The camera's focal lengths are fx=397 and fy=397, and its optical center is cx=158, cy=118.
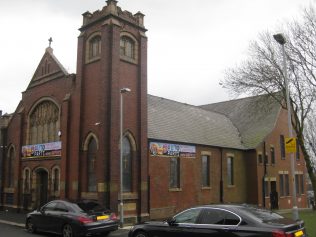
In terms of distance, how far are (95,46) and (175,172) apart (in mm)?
9809

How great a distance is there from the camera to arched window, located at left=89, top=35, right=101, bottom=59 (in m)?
23.8

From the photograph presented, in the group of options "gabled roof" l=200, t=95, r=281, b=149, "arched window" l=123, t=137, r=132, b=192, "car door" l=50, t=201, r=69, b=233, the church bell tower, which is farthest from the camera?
"gabled roof" l=200, t=95, r=281, b=149

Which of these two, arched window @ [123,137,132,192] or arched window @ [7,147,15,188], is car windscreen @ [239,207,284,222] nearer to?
arched window @ [123,137,132,192]

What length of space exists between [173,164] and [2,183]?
44.9ft

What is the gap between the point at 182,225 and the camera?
11.1m

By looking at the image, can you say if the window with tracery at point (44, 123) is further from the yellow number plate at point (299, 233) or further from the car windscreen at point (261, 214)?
the yellow number plate at point (299, 233)

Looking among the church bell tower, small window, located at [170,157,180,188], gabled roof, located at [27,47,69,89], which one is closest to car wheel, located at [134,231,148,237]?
the church bell tower

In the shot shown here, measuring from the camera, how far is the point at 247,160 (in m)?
34.8

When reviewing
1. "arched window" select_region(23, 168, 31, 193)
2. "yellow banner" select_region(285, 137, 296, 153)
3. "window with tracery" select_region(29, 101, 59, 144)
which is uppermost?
"window with tracery" select_region(29, 101, 59, 144)

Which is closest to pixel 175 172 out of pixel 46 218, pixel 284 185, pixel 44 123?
pixel 44 123

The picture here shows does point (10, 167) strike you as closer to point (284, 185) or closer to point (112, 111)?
point (112, 111)

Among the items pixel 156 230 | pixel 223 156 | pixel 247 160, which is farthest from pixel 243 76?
pixel 156 230

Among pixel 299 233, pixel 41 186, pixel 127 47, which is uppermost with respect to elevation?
pixel 127 47

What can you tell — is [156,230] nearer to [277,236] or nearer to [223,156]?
[277,236]
